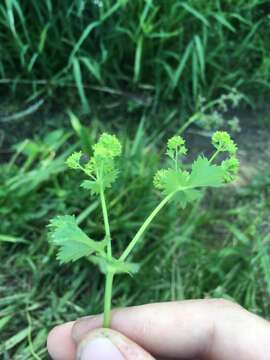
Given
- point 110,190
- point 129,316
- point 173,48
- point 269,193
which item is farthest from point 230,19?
point 129,316

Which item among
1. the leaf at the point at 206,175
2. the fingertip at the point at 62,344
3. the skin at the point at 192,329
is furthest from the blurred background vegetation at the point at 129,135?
the leaf at the point at 206,175

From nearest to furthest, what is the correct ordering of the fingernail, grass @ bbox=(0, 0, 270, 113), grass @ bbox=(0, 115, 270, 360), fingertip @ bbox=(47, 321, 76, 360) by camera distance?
the fingernail < fingertip @ bbox=(47, 321, 76, 360) < grass @ bbox=(0, 115, 270, 360) < grass @ bbox=(0, 0, 270, 113)

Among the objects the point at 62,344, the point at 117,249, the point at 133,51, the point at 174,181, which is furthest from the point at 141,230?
the point at 133,51

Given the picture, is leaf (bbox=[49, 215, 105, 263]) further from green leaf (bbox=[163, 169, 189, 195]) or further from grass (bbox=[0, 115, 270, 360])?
grass (bbox=[0, 115, 270, 360])

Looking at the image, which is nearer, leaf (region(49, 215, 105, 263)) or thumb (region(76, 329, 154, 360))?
leaf (region(49, 215, 105, 263))

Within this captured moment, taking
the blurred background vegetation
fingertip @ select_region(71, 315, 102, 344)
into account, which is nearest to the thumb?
fingertip @ select_region(71, 315, 102, 344)

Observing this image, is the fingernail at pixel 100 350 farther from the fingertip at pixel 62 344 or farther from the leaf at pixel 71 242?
the fingertip at pixel 62 344

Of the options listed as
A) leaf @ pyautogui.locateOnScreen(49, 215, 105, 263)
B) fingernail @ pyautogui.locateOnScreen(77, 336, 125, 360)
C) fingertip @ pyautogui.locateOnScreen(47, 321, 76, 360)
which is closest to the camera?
leaf @ pyautogui.locateOnScreen(49, 215, 105, 263)

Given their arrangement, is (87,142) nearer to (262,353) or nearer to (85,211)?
(85,211)
